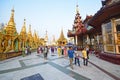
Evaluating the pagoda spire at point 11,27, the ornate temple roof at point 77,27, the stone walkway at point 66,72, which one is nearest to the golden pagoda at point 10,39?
the pagoda spire at point 11,27

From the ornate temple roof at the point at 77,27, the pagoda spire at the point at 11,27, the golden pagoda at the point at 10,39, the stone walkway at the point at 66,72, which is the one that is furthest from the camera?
the ornate temple roof at the point at 77,27

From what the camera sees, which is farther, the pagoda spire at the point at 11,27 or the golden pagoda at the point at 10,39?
the pagoda spire at the point at 11,27

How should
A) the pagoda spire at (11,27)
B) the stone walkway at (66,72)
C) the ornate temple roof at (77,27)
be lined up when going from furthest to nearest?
the ornate temple roof at (77,27) < the pagoda spire at (11,27) < the stone walkway at (66,72)

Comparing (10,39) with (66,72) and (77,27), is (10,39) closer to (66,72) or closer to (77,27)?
(66,72)

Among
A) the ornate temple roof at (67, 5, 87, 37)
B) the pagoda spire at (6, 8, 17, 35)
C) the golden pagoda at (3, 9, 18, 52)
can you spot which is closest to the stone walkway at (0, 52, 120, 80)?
the golden pagoda at (3, 9, 18, 52)

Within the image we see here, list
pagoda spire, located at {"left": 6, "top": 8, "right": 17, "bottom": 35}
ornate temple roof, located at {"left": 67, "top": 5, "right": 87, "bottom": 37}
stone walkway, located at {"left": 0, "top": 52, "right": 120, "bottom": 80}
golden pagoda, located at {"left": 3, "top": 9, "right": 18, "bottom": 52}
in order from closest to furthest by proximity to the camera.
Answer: stone walkway, located at {"left": 0, "top": 52, "right": 120, "bottom": 80}, golden pagoda, located at {"left": 3, "top": 9, "right": 18, "bottom": 52}, pagoda spire, located at {"left": 6, "top": 8, "right": 17, "bottom": 35}, ornate temple roof, located at {"left": 67, "top": 5, "right": 87, "bottom": 37}

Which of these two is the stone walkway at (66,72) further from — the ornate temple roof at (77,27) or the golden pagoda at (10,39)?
the ornate temple roof at (77,27)

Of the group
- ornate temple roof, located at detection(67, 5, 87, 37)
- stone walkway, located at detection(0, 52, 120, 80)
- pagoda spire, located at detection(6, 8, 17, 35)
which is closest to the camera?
stone walkway, located at detection(0, 52, 120, 80)

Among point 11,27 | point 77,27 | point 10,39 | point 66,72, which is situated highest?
point 77,27

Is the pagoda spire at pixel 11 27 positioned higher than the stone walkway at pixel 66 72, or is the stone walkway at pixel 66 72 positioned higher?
the pagoda spire at pixel 11 27

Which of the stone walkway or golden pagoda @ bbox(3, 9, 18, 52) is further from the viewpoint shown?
golden pagoda @ bbox(3, 9, 18, 52)

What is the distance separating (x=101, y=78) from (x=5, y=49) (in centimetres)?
1772

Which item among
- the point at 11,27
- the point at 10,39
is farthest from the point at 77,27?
the point at 10,39

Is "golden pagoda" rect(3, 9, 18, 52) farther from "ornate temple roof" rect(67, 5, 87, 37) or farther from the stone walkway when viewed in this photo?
"ornate temple roof" rect(67, 5, 87, 37)
